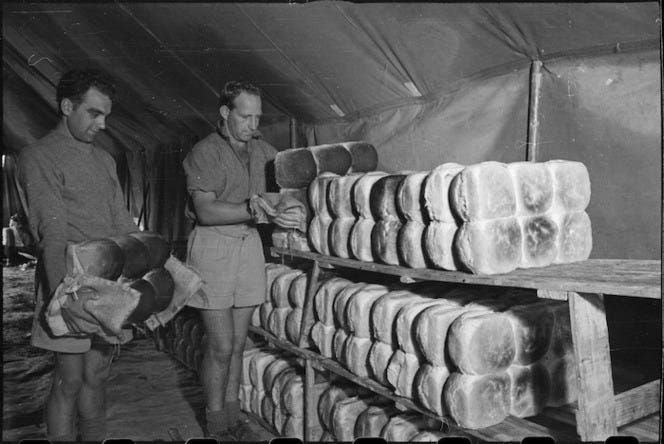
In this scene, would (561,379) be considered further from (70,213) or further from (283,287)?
(70,213)

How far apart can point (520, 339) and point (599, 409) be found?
49 cm

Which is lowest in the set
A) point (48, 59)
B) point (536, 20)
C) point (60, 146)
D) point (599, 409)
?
point (599, 409)

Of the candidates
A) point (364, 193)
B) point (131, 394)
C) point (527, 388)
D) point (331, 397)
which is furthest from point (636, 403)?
point (131, 394)

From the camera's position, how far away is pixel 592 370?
6.38 ft

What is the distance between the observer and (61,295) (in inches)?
98.2

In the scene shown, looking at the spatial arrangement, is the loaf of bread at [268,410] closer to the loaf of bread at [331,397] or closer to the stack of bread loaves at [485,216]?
the loaf of bread at [331,397]

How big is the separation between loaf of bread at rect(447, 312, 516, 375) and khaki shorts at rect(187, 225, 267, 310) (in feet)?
5.62

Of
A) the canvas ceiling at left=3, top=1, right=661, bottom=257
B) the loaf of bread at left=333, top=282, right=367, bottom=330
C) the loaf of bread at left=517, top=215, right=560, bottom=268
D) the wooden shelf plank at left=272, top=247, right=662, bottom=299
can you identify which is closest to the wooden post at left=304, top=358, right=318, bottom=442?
the loaf of bread at left=333, top=282, right=367, bottom=330

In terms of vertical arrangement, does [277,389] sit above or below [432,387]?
below

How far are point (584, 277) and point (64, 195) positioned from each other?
2.32 meters

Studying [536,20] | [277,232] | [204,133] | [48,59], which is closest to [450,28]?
[536,20]

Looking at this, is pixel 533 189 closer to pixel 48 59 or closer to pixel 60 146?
pixel 60 146

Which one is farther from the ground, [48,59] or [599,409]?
[48,59]

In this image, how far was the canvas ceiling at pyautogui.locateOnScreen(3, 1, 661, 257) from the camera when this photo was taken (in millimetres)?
2506
